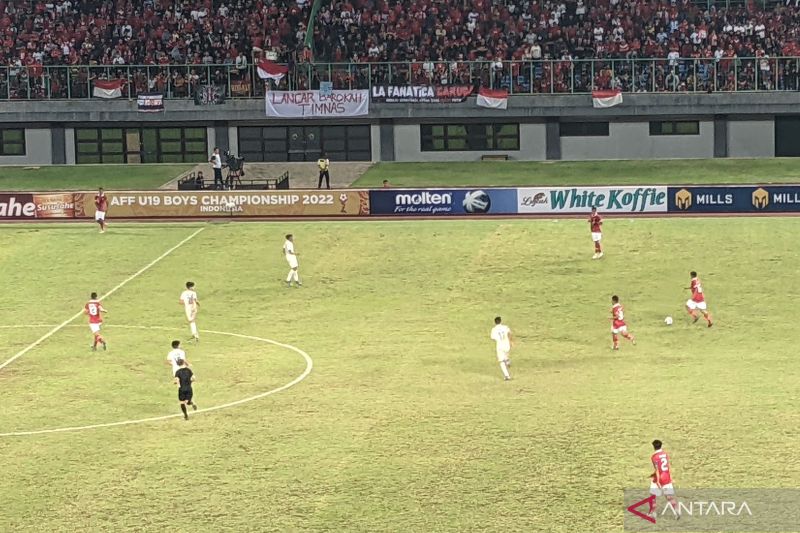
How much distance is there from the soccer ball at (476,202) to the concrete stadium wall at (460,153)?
46.7ft

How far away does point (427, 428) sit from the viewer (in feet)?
101

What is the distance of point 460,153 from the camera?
74062 millimetres

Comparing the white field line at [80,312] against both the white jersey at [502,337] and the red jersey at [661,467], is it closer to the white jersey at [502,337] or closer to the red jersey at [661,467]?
the white jersey at [502,337]

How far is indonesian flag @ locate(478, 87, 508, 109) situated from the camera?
68.8 meters

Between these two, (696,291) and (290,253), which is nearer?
(696,291)

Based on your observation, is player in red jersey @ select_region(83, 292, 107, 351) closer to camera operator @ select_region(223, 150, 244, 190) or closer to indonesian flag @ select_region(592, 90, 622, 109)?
camera operator @ select_region(223, 150, 244, 190)

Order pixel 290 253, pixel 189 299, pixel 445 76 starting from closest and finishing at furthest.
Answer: pixel 189 299
pixel 290 253
pixel 445 76

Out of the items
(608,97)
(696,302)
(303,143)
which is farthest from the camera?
(303,143)

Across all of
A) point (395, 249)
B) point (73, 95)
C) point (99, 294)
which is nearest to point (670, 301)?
point (395, 249)

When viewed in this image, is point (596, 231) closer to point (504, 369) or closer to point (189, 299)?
point (504, 369)

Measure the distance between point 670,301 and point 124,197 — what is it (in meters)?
27.0

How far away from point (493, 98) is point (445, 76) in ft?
8.87

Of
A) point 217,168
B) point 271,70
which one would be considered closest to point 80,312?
point 217,168

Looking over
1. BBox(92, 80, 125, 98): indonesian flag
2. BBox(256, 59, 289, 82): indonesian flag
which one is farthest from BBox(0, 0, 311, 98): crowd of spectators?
BBox(256, 59, 289, 82): indonesian flag
